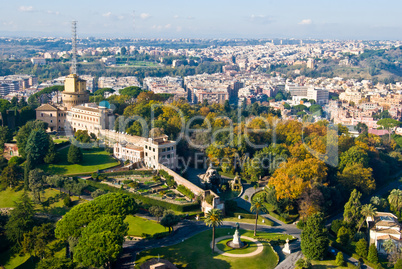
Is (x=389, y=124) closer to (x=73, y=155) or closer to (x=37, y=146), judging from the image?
(x=73, y=155)

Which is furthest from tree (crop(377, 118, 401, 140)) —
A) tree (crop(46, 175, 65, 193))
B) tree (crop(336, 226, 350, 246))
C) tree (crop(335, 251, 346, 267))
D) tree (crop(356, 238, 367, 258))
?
tree (crop(46, 175, 65, 193))

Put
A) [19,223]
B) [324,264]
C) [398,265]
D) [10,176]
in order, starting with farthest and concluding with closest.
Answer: [10,176] → [19,223] → [324,264] → [398,265]

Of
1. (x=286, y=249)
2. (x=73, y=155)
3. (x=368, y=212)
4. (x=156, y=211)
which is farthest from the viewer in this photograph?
(x=73, y=155)

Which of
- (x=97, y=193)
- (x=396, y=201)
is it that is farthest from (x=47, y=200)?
(x=396, y=201)

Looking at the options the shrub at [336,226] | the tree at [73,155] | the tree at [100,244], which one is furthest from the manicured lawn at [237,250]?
the tree at [73,155]

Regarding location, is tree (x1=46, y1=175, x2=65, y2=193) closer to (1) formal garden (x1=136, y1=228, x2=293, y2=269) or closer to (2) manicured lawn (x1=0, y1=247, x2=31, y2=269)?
(2) manicured lawn (x1=0, y1=247, x2=31, y2=269)

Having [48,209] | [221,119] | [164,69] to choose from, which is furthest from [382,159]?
[164,69]

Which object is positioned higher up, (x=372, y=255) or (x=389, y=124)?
(x=389, y=124)
